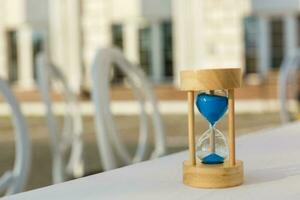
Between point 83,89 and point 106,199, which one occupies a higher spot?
point 106,199

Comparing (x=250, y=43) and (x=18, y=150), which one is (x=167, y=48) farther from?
(x=18, y=150)

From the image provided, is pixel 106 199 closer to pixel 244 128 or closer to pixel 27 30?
pixel 244 128

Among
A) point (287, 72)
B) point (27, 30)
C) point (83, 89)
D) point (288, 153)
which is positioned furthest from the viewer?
point (27, 30)

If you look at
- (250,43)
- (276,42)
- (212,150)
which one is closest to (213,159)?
(212,150)

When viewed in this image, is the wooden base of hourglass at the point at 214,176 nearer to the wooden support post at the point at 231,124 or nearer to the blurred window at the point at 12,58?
the wooden support post at the point at 231,124

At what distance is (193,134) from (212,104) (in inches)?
2.3

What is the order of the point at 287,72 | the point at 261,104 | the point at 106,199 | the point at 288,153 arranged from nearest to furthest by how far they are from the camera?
1. the point at 106,199
2. the point at 288,153
3. the point at 287,72
4. the point at 261,104

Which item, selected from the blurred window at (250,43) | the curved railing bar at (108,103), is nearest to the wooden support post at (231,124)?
the curved railing bar at (108,103)

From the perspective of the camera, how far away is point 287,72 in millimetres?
2680

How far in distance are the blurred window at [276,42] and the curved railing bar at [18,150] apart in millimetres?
11919

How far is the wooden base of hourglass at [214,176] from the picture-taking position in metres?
0.85

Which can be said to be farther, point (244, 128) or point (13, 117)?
point (244, 128)

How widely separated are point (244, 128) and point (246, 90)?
3.53m

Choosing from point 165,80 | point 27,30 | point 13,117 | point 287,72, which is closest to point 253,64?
point 165,80
